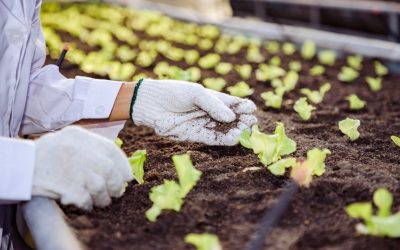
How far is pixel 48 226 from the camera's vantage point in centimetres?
139

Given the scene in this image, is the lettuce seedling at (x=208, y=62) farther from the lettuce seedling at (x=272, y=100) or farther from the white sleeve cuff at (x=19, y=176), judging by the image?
the white sleeve cuff at (x=19, y=176)

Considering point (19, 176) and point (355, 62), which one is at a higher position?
point (355, 62)

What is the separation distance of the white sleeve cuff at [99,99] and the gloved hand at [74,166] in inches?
17.5

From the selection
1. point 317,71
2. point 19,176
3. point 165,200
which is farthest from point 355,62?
point 19,176

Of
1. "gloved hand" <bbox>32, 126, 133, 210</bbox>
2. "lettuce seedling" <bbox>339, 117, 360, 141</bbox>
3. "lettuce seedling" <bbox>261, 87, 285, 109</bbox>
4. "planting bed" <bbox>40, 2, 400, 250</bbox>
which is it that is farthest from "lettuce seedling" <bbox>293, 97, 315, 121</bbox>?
"gloved hand" <bbox>32, 126, 133, 210</bbox>

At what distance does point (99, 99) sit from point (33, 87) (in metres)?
0.25

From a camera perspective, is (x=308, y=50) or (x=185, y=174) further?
(x=308, y=50)

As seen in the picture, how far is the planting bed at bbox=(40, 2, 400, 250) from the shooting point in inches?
51.6

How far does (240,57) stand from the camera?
3.62m

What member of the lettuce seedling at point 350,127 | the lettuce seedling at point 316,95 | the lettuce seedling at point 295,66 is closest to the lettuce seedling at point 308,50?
the lettuce seedling at point 295,66

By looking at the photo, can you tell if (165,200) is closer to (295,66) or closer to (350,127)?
(350,127)

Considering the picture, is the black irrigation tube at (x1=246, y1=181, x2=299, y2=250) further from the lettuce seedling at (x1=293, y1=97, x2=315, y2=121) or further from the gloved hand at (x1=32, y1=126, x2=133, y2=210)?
the lettuce seedling at (x1=293, y1=97, x2=315, y2=121)

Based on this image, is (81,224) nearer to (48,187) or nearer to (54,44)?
(48,187)

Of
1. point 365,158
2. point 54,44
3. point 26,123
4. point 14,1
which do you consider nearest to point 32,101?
point 26,123
